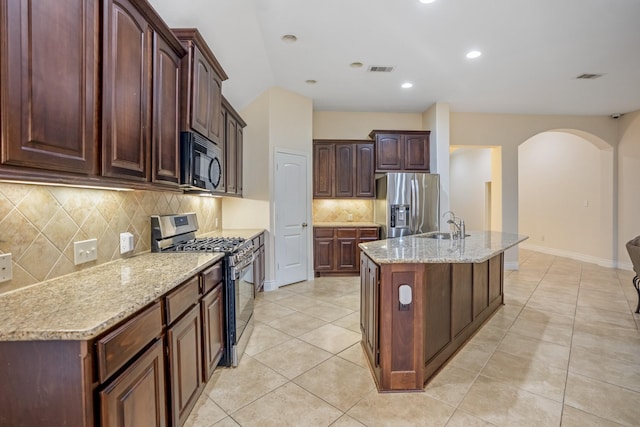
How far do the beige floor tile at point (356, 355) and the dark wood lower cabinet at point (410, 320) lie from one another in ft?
0.16

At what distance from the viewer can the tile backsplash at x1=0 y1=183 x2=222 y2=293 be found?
4.39 ft

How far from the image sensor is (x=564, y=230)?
22.5ft

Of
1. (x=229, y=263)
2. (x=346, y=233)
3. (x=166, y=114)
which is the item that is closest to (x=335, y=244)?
(x=346, y=233)

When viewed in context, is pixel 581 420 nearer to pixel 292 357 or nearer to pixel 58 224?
pixel 292 357

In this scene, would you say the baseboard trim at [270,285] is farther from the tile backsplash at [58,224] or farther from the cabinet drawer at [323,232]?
the tile backsplash at [58,224]

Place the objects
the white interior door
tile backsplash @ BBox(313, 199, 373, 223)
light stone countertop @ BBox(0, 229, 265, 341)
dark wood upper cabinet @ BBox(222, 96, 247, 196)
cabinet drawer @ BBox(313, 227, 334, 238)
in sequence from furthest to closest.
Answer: tile backsplash @ BBox(313, 199, 373, 223), cabinet drawer @ BBox(313, 227, 334, 238), the white interior door, dark wood upper cabinet @ BBox(222, 96, 247, 196), light stone countertop @ BBox(0, 229, 265, 341)

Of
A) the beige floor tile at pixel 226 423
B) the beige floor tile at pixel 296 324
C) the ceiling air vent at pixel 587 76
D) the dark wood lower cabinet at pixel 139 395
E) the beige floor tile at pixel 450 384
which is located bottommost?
the beige floor tile at pixel 226 423

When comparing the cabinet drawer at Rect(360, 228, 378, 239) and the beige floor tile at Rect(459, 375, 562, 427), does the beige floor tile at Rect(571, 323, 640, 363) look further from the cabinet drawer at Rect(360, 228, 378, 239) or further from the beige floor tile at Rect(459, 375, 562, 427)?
the cabinet drawer at Rect(360, 228, 378, 239)

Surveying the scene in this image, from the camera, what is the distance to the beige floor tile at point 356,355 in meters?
2.47

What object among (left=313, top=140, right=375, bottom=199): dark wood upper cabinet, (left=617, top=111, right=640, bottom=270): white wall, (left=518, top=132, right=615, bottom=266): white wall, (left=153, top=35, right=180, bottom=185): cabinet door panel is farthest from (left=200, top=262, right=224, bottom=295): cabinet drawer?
(left=518, top=132, right=615, bottom=266): white wall

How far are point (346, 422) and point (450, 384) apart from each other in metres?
0.85

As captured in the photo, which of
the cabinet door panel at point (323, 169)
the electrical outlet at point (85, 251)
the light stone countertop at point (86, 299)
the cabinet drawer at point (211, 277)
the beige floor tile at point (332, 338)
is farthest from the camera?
the cabinet door panel at point (323, 169)

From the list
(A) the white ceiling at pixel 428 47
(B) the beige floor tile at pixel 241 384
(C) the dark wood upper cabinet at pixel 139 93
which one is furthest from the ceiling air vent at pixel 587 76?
(B) the beige floor tile at pixel 241 384

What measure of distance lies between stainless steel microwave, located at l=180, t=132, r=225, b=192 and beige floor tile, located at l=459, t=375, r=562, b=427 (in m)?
2.39
